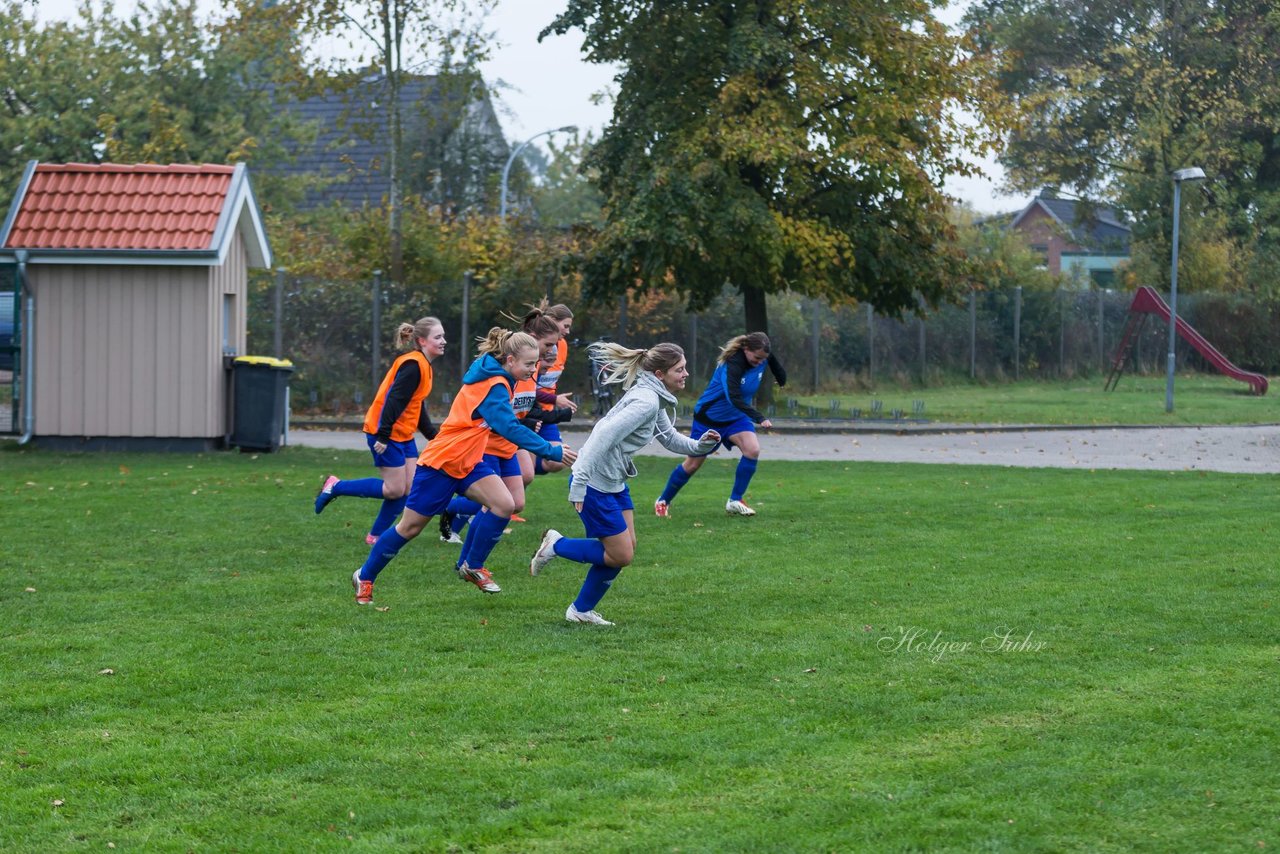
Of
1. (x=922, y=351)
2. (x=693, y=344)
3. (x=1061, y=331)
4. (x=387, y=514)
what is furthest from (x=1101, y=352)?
(x=387, y=514)

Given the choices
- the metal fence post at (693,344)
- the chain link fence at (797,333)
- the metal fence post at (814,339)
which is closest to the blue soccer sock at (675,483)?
the chain link fence at (797,333)

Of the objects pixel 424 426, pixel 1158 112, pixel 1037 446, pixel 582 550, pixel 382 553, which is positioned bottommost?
pixel 1037 446

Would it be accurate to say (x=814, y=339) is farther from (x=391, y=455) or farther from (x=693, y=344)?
(x=391, y=455)

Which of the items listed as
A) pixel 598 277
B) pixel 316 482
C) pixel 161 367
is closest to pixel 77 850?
pixel 316 482

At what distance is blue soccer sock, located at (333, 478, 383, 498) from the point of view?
1147 centimetres

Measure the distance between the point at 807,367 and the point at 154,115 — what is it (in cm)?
1570

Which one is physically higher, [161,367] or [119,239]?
[119,239]

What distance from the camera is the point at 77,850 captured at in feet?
15.4

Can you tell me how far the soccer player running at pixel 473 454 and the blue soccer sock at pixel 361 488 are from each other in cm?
207

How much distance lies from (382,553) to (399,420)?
2120 millimetres

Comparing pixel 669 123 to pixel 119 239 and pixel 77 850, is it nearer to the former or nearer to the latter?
pixel 119 239

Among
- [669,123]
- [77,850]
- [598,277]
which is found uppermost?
[669,123]

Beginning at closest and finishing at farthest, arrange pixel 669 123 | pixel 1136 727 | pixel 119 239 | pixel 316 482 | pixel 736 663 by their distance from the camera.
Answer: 1. pixel 1136 727
2. pixel 736 663
3. pixel 316 482
4. pixel 119 239
5. pixel 669 123

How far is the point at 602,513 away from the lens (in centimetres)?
829
